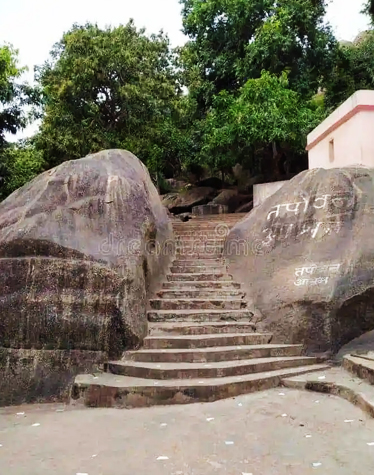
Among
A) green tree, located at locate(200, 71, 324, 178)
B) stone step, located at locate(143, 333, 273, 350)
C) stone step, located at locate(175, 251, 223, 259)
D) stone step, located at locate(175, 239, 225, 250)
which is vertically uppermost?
green tree, located at locate(200, 71, 324, 178)

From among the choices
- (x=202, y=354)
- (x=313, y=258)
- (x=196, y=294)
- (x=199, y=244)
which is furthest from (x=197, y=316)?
(x=199, y=244)

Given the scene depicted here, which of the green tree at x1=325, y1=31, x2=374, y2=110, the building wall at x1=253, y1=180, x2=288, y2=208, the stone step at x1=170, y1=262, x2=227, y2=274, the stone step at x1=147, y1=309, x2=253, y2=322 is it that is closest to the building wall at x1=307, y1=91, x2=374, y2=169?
the building wall at x1=253, y1=180, x2=288, y2=208

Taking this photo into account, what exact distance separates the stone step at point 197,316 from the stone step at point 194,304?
0.25 m

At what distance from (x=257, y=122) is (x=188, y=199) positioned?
564 cm

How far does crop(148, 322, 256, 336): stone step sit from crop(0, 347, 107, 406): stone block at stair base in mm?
921

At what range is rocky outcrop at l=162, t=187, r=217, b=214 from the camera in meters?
19.9

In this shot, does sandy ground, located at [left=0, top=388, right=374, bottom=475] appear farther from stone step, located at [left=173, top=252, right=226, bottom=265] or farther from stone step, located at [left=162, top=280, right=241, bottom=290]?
stone step, located at [left=173, top=252, right=226, bottom=265]

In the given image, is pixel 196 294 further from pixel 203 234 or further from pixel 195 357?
pixel 203 234

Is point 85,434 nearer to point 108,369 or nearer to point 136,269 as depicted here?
point 108,369

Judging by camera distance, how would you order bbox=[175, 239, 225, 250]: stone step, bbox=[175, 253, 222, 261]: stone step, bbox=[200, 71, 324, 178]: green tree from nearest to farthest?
bbox=[175, 253, 222, 261]: stone step < bbox=[175, 239, 225, 250]: stone step < bbox=[200, 71, 324, 178]: green tree

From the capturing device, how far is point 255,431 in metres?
4.12

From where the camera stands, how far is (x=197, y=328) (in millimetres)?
6551

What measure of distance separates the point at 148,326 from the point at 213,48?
55.2 ft

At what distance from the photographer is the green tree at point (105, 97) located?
14.7m
